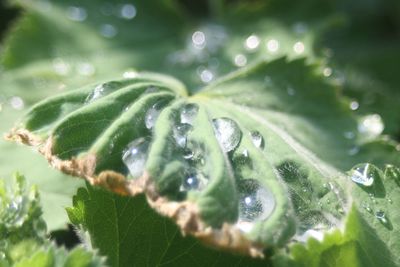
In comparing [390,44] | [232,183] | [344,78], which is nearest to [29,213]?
[232,183]

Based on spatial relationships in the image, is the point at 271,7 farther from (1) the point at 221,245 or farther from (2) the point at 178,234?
(1) the point at 221,245

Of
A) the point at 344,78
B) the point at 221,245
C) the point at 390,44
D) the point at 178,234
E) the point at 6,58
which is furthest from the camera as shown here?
the point at 390,44

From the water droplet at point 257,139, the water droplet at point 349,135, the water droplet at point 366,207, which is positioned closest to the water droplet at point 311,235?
the water droplet at point 366,207

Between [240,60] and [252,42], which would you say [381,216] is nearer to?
[240,60]

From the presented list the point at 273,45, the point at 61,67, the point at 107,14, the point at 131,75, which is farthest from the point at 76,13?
the point at 131,75

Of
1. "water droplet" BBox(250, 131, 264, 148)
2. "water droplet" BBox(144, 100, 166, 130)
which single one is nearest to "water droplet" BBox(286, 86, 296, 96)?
"water droplet" BBox(250, 131, 264, 148)

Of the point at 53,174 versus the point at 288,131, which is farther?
the point at 53,174

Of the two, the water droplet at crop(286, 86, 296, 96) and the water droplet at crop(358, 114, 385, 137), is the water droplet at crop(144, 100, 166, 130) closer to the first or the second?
the water droplet at crop(286, 86, 296, 96)

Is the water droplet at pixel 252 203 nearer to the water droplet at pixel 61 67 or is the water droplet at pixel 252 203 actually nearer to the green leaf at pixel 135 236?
the green leaf at pixel 135 236
